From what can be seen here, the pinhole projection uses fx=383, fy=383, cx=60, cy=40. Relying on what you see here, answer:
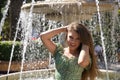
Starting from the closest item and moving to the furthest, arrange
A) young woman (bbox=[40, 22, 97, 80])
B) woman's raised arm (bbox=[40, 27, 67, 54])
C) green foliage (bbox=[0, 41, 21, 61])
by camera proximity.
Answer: young woman (bbox=[40, 22, 97, 80]) → woman's raised arm (bbox=[40, 27, 67, 54]) → green foliage (bbox=[0, 41, 21, 61])

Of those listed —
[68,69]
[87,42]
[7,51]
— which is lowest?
[7,51]

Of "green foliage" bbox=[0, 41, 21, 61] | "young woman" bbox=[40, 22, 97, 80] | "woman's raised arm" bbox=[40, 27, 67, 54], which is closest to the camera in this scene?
"young woman" bbox=[40, 22, 97, 80]

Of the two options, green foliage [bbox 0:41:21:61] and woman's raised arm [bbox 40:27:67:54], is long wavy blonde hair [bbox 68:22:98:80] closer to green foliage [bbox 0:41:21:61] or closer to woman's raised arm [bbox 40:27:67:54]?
woman's raised arm [bbox 40:27:67:54]

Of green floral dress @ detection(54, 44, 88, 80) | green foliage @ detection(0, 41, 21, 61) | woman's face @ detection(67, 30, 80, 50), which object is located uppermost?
woman's face @ detection(67, 30, 80, 50)

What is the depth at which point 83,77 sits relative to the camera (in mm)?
2926

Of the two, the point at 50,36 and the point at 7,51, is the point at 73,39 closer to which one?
the point at 50,36

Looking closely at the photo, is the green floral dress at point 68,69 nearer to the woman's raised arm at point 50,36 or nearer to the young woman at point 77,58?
the young woman at point 77,58

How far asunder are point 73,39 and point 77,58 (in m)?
0.15

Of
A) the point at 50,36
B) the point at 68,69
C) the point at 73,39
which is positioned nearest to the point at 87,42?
the point at 73,39

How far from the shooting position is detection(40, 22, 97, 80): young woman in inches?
111

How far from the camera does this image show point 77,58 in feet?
9.39

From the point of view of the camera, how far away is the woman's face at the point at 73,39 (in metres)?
2.88

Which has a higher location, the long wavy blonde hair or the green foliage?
the long wavy blonde hair

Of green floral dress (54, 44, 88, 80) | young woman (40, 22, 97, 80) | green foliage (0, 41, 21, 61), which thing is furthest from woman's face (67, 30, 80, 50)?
green foliage (0, 41, 21, 61)
